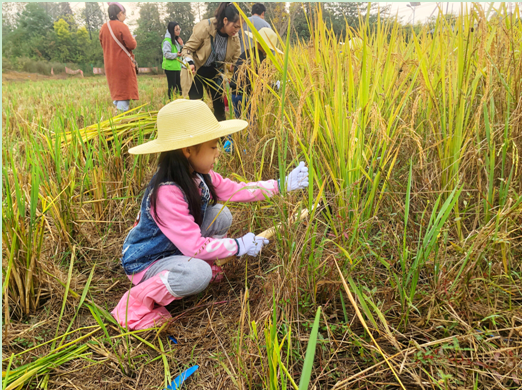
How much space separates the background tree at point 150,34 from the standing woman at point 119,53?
33.0ft

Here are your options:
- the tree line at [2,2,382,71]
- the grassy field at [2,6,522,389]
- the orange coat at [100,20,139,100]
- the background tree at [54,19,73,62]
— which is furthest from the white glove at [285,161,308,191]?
the background tree at [54,19,73,62]

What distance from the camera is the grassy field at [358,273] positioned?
912 millimetres

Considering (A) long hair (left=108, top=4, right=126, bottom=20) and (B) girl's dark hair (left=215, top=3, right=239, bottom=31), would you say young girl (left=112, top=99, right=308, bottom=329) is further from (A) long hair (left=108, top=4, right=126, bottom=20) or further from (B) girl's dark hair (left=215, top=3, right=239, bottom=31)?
(A) long hair (left=108, top=4, right=126, bottom=20)

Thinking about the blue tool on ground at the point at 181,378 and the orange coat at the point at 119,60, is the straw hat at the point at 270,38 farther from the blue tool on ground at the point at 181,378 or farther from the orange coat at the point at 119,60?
the orange coat at the point at 119,60

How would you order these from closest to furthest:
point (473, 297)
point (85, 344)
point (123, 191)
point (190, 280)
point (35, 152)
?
point (473, 297) < point (85, 344) < point (190, 280) < point (35, 152) < point (123, 191)

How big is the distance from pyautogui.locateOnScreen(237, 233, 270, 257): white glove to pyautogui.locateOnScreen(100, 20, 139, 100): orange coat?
318 centimetres

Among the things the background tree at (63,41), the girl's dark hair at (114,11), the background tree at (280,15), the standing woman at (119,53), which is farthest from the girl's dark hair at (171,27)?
the background tree at (63,41)

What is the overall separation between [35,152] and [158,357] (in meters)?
1.38

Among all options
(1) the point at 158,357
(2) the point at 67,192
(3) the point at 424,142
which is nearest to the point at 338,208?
(3) the point at 424,142

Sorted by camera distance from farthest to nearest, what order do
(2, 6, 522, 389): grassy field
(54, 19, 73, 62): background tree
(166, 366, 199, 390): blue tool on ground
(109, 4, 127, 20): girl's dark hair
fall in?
(54, 19, 73, 62): background tree < (109, 4, 127, 20): girl's dark hair < (166, 366, 199, 390): blue tool on ground < (2, 6, 522, 389): grassy field

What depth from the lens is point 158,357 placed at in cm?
112

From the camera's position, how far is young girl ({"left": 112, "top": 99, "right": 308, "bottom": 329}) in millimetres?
1316

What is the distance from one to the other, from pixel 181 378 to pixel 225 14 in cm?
295

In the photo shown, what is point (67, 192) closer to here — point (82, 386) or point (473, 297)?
point (82, 386)
